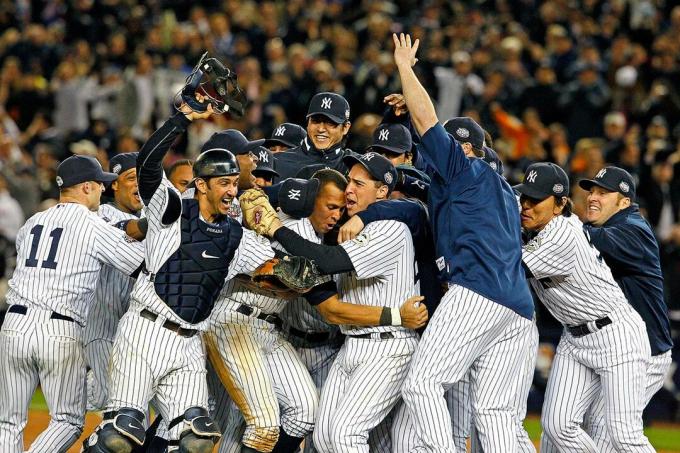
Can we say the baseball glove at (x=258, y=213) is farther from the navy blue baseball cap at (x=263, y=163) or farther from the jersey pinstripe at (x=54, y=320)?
the jersey pinstripe at (x=54, y=320)

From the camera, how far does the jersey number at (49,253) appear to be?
332 inches

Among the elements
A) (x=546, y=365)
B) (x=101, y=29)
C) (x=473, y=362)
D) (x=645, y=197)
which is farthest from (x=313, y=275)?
(x=101, y=29)

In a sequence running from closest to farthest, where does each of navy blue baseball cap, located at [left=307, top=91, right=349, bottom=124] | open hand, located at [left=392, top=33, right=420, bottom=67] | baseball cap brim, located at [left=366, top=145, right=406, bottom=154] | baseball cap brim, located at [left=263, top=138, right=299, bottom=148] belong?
open hand, located at [left=392, top=33, right=420, bottom=67]
baseball cap brim, located at [left=366, top=145, right=406, bottom=154]
navy blue baseball cap, located at [left=307, top=91, right=349, bottom=124]
baseball cap brim, located at [left=263, top=138, right=299, bottom=148]

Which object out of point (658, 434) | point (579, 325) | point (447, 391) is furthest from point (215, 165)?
point (658, 434)

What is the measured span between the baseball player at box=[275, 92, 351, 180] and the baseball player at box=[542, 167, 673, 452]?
1.97 metres

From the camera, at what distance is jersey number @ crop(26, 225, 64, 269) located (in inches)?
332

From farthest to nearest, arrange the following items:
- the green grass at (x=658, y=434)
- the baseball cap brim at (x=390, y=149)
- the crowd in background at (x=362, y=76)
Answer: the crowd in background at (x=362, y=76) < the green grass at (x=658, y=434) < the baseball cap brim at (x=390, y=149)

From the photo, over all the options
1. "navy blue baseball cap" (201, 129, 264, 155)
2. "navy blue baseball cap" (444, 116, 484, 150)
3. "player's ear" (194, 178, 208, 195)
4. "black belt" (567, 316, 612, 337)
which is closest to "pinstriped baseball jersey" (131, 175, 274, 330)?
"player's ear" (194, 178, 208, 195)

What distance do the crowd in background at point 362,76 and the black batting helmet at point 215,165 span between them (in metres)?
6.66

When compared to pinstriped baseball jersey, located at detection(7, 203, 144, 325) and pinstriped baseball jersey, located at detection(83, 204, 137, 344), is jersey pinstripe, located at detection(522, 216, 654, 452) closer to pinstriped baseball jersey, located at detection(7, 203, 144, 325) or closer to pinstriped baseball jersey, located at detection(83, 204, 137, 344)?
pinstriped baseball jersey, located at detection(7, 203, 144, 325)

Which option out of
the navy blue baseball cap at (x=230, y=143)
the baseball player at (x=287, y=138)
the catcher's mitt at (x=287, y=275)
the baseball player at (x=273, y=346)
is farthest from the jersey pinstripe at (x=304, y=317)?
the baseball player at (x=287, y=138)

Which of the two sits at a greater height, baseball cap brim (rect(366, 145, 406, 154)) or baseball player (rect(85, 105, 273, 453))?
baseball cap brim (rect(366, 145, 406, 154))

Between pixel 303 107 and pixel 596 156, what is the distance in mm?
4353

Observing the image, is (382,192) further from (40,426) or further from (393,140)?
(40,426)
